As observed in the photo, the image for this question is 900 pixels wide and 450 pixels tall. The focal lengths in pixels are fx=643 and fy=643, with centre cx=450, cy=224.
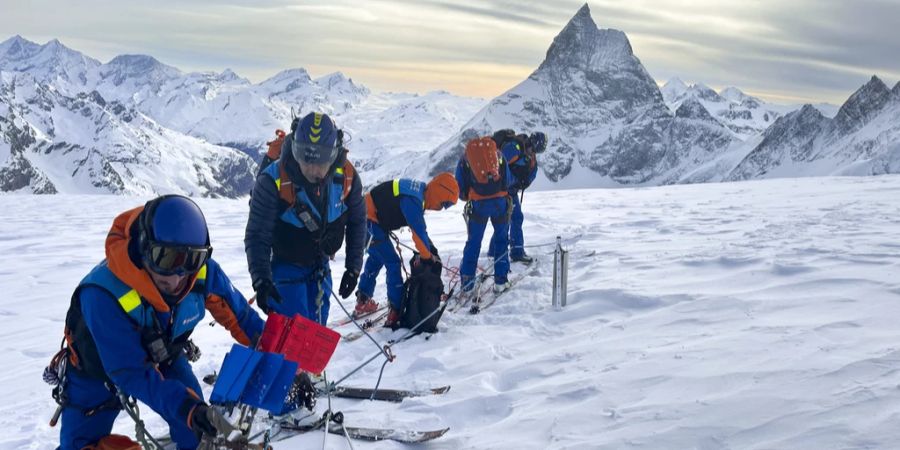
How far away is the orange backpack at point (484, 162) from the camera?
9.20 metres

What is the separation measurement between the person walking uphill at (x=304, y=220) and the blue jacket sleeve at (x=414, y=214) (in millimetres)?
1530

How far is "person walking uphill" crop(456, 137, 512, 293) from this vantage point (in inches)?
364

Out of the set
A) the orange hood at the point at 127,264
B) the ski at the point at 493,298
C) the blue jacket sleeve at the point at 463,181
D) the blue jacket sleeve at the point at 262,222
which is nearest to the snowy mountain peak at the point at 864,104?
the ski at the point at 493,298

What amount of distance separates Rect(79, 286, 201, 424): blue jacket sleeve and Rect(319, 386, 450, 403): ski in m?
2.38

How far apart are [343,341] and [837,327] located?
16.1 ft

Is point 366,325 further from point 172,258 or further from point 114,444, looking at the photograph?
point 172,258

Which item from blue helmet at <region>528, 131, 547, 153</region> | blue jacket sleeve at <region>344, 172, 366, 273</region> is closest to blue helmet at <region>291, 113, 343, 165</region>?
blue jacket sleeve at <region>344, 172, 366, 273</region>

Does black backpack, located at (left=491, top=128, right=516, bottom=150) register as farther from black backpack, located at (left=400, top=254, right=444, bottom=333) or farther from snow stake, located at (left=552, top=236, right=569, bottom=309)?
black backpack, located at (left=400, top=254, right=444, bottom=333)

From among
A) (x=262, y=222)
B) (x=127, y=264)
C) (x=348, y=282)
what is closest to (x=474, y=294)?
(x=348, y=282)

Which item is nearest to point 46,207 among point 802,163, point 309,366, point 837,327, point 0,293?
point 0,293

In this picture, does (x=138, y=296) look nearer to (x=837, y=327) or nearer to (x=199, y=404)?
(x=199, y=404)

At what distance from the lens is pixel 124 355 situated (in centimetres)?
324

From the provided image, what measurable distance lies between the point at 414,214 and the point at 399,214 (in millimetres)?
399

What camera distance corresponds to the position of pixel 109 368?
3.23 m
